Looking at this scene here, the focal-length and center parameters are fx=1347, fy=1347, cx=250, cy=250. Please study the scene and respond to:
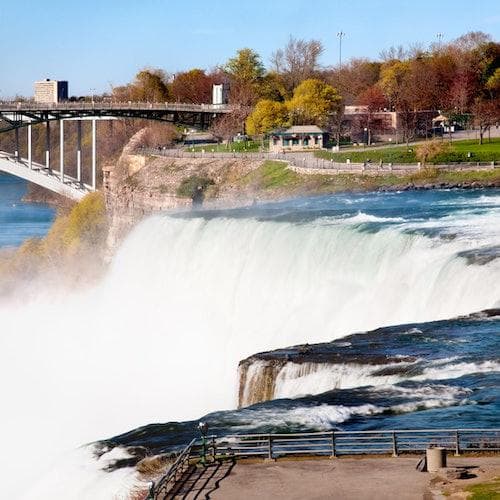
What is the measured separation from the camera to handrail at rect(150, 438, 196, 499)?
23.5 metres

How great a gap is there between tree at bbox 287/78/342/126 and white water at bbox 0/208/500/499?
44569mm

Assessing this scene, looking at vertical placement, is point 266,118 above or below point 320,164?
above

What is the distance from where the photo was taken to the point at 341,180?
80.6m

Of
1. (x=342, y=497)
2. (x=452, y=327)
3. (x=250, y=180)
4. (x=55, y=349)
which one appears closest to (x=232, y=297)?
(x=55, y=349)

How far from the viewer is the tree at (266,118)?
109213 mm

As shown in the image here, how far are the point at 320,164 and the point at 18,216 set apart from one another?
61.1m

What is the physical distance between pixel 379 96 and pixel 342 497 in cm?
9755

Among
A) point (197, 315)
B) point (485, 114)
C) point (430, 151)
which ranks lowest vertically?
point (197, 315)

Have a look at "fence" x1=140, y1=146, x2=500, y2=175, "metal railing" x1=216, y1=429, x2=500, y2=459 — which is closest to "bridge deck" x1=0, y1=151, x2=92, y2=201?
"fence" x1=140, y1=146, x2=500, y2=175

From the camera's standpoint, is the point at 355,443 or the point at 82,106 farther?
the point at 82,106

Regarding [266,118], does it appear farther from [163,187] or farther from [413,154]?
[413,154]

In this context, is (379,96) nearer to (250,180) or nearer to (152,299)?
(250,180)

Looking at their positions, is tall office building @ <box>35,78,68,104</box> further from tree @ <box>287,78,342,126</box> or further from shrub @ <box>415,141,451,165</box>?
shrub @ <box>415,141,451,165</box>

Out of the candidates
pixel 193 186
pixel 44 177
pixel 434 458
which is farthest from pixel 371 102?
pixel 434 458
